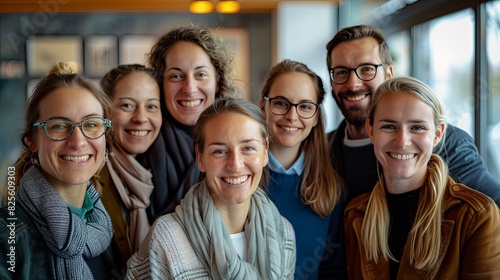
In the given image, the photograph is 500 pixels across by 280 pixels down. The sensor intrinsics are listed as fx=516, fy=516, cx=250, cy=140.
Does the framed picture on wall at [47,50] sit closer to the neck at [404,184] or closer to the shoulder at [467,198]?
the neck at [404,184]

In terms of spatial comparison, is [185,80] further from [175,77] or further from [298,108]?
[298,108]

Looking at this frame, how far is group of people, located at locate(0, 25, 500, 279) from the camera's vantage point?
6.07 feet

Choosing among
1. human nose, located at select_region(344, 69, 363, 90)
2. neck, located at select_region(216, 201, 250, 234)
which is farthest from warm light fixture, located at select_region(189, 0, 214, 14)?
neck, located at select_region(216, 201, 250, 234)

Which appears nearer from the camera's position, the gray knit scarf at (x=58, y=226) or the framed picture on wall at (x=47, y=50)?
the gray knit scarf at (x=58, y=226)

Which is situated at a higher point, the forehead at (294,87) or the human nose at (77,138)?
the forehead at (294,87)

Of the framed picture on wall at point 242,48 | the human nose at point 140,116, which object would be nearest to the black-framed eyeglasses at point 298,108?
the human nose at point 140,116

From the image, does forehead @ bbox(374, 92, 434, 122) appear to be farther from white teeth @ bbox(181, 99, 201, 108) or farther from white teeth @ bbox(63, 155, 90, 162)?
white teeth @ bbox(63, 155, 90, 162)

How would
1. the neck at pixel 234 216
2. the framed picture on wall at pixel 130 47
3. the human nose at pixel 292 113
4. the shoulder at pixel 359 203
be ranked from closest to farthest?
the neck at pixel 234 216 → the shoulder at pixel 359 203 → the human nose at pixel 292 113 → the framed picture on wall at pixel 130 47

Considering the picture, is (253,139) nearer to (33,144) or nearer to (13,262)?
(33,144)

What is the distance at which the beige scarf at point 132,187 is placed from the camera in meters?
2.25

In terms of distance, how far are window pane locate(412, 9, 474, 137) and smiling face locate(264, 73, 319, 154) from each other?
301cm

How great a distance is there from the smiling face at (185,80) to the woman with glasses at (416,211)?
0.86 m

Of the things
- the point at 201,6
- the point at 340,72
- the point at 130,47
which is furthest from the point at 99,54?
the point at 340,72

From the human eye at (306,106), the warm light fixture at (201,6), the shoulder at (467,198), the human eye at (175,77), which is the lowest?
the shoulder at (467,198)
